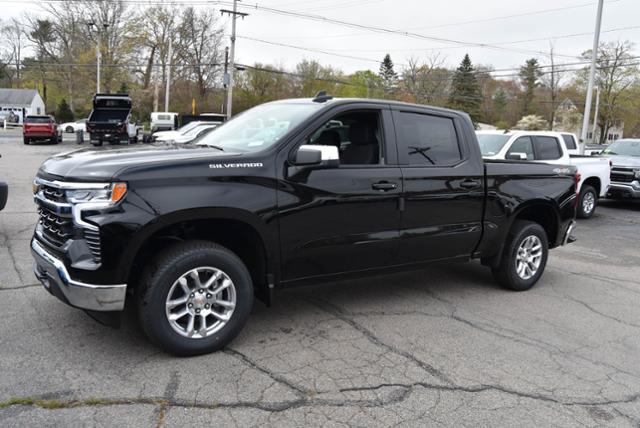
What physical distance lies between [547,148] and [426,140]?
24.6 ft

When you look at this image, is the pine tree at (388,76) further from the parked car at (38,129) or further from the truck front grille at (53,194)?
the truck front grille at (53,194)

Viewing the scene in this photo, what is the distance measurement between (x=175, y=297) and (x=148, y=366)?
50 cm

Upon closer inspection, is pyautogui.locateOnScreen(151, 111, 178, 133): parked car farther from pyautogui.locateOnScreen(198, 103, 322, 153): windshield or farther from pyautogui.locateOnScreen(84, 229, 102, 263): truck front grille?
pyautogui.locateOnScreen(84, 229, 102, 263): truck front grille

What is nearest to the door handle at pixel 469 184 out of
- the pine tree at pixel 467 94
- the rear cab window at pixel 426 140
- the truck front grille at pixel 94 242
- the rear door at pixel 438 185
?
the rear door at pixel 438 185

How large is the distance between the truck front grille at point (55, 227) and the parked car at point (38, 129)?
2922 centimetres

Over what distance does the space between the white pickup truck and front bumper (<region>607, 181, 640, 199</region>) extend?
904 millimetres

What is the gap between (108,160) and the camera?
3.69 meters

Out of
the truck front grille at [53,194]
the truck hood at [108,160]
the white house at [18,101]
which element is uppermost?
the white house at [18,101]

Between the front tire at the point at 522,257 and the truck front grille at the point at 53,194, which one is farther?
the front tire at the point at 522,257

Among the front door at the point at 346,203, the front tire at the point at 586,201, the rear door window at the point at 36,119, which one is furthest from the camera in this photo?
the rear door window at the point at 36,119

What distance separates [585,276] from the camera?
6.92 meters

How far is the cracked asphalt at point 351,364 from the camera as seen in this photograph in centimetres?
320

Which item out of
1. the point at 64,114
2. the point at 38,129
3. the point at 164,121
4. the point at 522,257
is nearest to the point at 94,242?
the point at 522,257

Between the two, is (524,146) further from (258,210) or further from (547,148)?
(258,210)
